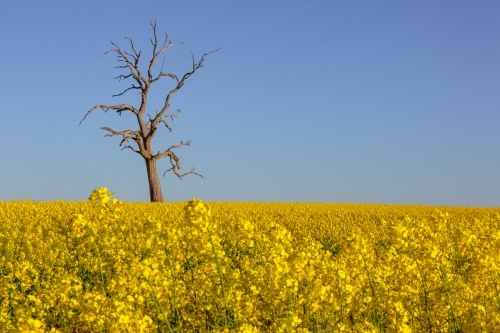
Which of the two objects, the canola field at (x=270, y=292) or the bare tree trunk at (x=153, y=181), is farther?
the bare tree trunk at (x=153, y=181)

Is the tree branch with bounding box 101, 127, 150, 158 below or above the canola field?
above

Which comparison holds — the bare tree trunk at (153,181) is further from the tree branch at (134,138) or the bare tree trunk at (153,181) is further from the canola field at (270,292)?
the canola field at (270,292)

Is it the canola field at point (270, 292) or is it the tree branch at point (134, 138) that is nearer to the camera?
the canola field at point (270, 292)

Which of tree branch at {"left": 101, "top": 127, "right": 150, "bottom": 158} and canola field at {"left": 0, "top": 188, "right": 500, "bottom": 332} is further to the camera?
tree branch at {"left": 101, "top": 127, "right": 150, "bottom": 158}

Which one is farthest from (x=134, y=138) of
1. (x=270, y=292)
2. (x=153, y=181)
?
(x=270, y=292)

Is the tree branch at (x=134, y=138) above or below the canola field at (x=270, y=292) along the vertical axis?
above

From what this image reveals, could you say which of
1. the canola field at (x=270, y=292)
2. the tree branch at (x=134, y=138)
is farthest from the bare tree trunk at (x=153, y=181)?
the canola field at (x=270, y=292)

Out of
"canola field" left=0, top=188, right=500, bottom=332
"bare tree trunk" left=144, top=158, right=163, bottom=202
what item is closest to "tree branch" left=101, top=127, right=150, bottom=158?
"bare tree trunk" left=144, top=158, right=163, bottom=202

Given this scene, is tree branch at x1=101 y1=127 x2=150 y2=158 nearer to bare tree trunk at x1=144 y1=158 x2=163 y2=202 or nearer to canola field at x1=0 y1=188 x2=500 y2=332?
bare tree trunk at x1=144 y1=158 x2=163 y2=202

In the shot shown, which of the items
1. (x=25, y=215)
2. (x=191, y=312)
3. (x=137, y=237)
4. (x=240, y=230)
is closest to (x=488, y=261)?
(x=240, y=230)

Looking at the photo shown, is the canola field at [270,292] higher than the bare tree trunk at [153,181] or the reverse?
the reverse

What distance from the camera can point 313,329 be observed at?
17.3ft

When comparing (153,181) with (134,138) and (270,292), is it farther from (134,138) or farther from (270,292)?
(270,292)

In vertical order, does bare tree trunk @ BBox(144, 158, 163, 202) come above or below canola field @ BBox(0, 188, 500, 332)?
above
